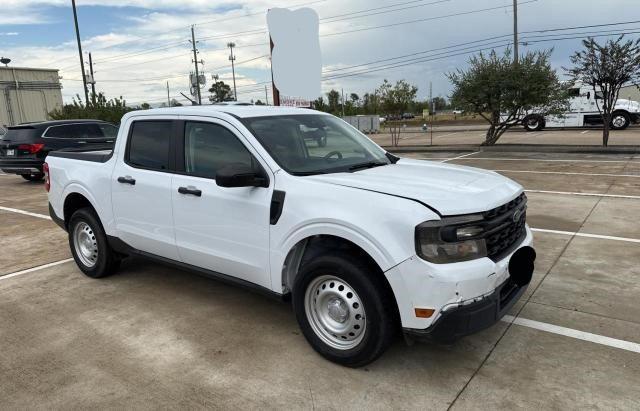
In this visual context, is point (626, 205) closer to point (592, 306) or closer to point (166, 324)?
point (592, 306)

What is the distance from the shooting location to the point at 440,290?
281 centimetres

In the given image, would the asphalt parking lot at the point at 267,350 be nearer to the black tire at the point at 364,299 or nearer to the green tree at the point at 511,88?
the black tire at the point at 364,299

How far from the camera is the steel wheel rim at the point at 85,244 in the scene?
5230mm

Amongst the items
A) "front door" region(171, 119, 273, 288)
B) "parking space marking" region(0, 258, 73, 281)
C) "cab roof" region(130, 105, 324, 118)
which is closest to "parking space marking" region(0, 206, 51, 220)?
"parking space marking" region(0, 258, 73, 281)

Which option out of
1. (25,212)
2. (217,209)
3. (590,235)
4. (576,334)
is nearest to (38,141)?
(25,212)

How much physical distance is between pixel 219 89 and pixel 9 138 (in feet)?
219

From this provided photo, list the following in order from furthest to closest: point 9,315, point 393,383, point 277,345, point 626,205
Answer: point 626,205
point 9,315
point 277,345
point 393,383

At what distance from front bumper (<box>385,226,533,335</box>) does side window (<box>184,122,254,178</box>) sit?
4.88 feet

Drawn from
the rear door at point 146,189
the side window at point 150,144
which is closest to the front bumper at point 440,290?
the rear door at point 146,189

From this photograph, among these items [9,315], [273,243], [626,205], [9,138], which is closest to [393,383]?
[273,243]

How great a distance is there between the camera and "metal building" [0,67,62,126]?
41062 mm

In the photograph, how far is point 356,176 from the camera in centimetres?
355

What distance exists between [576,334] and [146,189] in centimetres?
367

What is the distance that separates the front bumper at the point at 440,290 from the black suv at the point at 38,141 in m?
11.5
